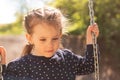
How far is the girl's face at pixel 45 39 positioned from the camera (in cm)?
290

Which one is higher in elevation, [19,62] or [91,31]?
[91,31]

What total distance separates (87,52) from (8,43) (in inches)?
309

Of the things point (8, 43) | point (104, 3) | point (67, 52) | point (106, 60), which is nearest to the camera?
point (67, 52)

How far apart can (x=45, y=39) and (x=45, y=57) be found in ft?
0.47

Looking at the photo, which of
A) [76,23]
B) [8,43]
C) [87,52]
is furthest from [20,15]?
[87,52]

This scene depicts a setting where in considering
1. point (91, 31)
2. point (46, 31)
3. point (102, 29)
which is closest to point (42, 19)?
point (46, 31)

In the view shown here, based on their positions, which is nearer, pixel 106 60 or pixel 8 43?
pixel 106 60

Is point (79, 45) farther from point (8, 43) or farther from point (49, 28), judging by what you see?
point (49, 28)

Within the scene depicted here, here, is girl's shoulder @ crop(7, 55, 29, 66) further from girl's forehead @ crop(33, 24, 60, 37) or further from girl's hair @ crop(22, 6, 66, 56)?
girl's forehead @ crop(33, 24, 60, 37)

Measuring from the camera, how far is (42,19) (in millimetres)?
3021

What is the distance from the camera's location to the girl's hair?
3016 millimetres

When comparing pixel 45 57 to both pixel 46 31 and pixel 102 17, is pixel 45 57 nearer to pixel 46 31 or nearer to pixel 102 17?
pixel 46 31

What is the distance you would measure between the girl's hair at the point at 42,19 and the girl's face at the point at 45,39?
1.5 inches

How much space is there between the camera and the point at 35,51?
9.95ft
